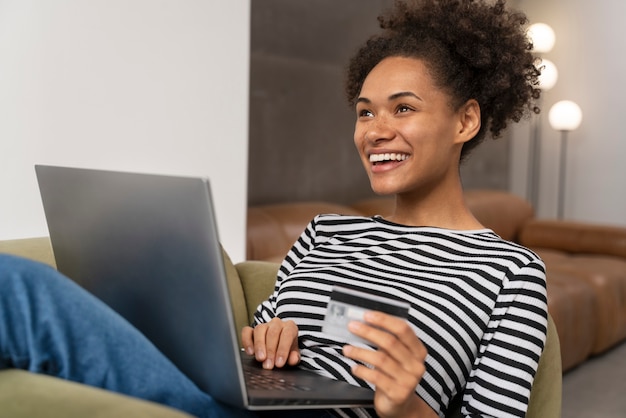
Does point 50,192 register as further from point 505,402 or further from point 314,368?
point 505,402

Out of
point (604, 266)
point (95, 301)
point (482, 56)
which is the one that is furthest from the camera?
point (604, 266)

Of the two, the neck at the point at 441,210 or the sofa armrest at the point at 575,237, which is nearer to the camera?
the neck at the point at 441,210

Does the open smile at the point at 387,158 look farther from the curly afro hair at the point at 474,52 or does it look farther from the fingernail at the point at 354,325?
the fingernail at the point at 354,325

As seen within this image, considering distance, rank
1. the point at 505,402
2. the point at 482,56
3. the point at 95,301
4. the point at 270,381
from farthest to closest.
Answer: the point at 482,56
the point at 505,402
the point at 270,381
the point at 95,301

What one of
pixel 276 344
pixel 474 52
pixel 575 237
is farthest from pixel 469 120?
pixel 575 237

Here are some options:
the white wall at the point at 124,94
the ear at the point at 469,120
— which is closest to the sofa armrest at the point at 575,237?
the white wall at the point at 124,94

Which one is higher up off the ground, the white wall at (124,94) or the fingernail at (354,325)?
the white wall at (124,94)

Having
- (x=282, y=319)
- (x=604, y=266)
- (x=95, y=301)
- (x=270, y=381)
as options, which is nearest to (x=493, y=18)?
(x=282, y=319)

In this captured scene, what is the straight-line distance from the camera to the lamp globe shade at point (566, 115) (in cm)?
487

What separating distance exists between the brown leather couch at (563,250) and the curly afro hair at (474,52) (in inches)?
57.3

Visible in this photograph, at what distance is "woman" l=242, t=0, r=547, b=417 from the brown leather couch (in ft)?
4.72

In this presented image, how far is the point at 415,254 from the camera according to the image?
132cm

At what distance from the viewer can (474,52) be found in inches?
56.5

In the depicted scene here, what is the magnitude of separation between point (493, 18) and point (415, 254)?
19.6 inches
